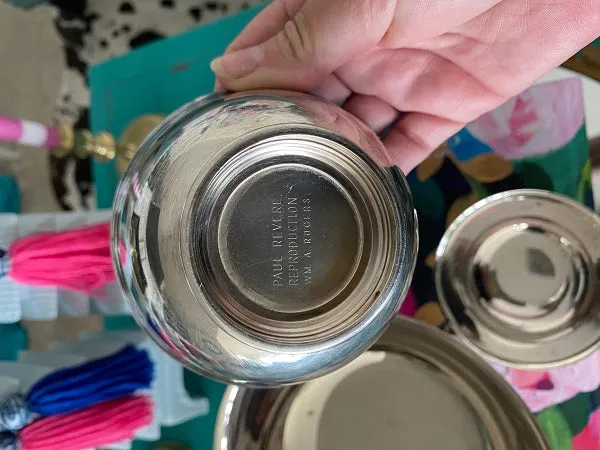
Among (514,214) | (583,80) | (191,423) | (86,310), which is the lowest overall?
(191,423)

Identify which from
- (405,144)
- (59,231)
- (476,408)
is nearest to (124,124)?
(59,231)

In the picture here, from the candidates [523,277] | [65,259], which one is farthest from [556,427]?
[65,259]

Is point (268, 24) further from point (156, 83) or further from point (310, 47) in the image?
point (156, 83)

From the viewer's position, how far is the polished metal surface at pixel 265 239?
0.35 meters

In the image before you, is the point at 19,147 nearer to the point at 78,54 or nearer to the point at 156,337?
the point at 78,54

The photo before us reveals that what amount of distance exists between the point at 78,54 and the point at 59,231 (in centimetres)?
50

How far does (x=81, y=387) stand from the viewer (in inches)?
17.5

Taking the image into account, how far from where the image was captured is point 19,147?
0.83 m

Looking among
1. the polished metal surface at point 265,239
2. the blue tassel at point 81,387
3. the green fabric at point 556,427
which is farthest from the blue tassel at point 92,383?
the green fabric at point 556,427

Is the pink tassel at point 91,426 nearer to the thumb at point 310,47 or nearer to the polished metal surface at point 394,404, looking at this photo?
the polished metal surface at point 394,404

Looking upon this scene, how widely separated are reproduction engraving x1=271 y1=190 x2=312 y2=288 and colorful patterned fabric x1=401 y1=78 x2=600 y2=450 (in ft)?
0.62

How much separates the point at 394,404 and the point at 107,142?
1.14 ft

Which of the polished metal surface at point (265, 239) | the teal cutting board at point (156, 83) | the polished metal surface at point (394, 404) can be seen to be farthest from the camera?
the teal cutting board at point (156, 83)

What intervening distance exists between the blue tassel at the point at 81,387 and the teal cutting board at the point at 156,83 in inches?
3.5
